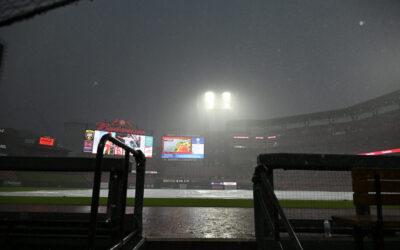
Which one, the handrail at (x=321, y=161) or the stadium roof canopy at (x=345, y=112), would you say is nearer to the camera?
the handrail at (x=321, y=161)

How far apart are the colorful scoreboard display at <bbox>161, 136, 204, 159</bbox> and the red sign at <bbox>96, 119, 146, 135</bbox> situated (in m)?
4.48

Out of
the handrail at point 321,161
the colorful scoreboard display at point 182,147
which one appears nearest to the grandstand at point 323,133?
the colorful scoreboard display at point 182,147

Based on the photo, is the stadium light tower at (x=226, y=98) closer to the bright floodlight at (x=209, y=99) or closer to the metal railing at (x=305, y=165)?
the bright floodlight at (x=209, y=99)

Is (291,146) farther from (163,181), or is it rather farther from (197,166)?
(163,181)

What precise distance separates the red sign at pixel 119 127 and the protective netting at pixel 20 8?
39.1 metres

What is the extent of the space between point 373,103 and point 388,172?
2099 inches

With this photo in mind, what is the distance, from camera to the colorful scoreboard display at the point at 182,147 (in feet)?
151

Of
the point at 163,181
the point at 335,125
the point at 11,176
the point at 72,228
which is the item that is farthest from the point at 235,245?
the point at 335,125

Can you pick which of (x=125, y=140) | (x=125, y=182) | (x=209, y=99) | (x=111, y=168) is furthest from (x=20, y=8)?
(x=209, y=99)

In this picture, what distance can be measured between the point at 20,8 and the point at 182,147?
42.3 meters

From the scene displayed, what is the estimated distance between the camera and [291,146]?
6375 cm

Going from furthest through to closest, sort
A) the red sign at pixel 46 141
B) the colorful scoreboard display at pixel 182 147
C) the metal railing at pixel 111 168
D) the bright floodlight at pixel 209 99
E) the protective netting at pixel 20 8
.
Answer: the red sign at pixel 46 141 → the bright floodlight at pixel 209 99 → the colorful scoreboard display at pixel 182 147 → the protective netting at pixel 20 8 → the metal railing at pixel 111 168

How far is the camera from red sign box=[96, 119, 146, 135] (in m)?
42.5

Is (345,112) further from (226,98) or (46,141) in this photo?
(46,141)
